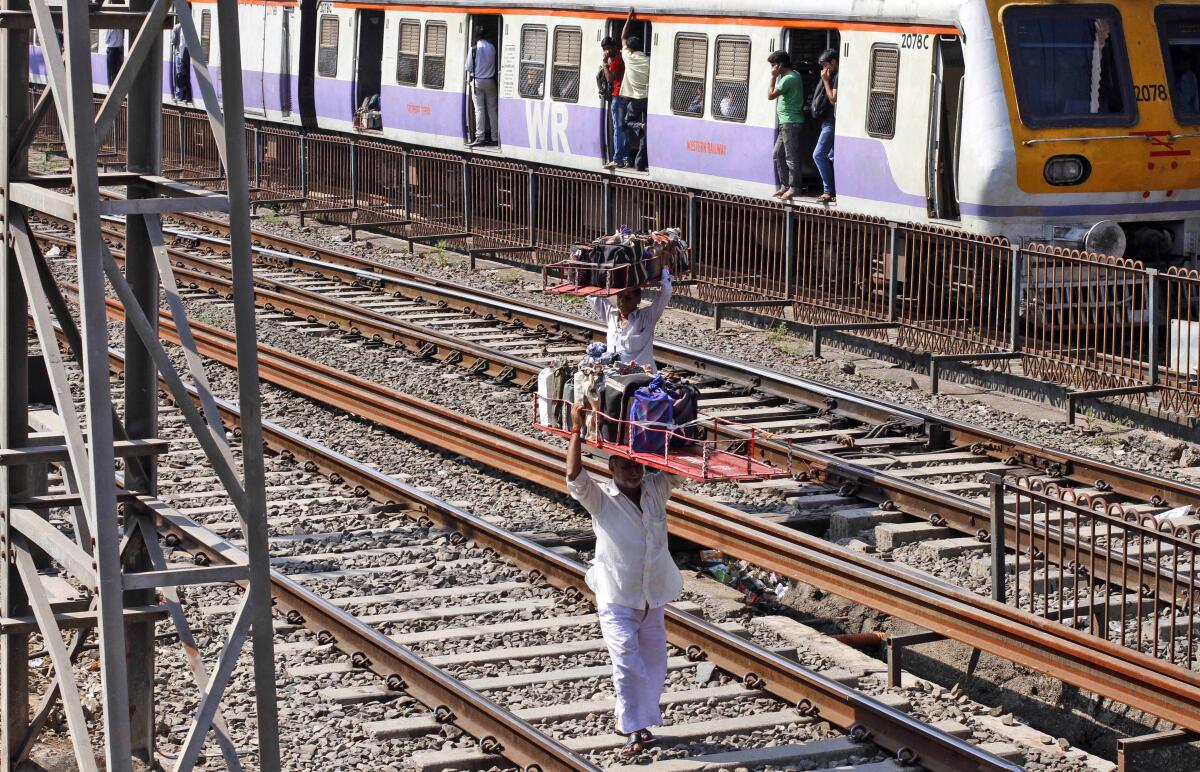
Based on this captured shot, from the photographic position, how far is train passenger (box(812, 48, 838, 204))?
18.4 metres

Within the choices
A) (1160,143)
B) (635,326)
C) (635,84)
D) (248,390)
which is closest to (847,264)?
(1160,143)

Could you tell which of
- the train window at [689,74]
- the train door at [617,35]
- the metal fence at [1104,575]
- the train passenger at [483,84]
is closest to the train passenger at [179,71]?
the train passenger at [483,84]

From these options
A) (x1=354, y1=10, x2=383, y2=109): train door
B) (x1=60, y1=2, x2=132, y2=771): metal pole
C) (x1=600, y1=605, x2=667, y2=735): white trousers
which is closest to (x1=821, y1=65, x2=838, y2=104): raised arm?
(x1=354, y1=10, x2=383, y2=109): train door

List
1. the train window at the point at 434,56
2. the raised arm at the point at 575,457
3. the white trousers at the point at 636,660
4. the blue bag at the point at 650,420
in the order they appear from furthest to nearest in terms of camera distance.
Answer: the train window at the point at 434,56
the blue bag at the point at 650,420
the white trousers at the point at 636,660
the raised arm at the point at 575,457

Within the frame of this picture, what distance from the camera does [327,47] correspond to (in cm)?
2866

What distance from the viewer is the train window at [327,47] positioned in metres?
28.4

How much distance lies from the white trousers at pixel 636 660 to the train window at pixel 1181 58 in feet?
35.8

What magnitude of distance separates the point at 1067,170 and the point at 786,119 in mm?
3490

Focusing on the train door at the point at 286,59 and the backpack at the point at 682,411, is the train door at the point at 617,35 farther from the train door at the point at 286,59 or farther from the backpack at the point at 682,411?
the backpack at the point at 682,411

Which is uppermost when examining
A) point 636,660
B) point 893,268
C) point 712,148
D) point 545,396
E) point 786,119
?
point 786,119

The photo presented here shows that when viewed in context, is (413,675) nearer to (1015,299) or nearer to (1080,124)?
(1015,299)

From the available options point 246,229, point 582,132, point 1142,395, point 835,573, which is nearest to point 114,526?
point 246,229

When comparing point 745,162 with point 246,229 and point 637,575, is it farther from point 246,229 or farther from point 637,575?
point 246,229

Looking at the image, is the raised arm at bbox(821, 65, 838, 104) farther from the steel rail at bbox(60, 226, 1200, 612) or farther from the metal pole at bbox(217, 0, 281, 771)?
the metal pole at bbox(217, 0, 281, 771)
